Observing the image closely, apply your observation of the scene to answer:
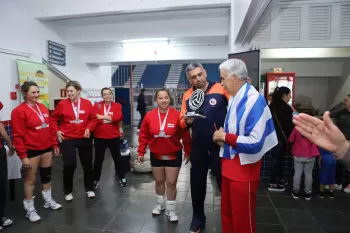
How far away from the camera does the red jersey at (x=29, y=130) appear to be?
109 inches

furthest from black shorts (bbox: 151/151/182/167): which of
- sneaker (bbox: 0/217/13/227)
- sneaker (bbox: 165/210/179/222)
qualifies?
sneaker (bbox: 0/217/13/227)

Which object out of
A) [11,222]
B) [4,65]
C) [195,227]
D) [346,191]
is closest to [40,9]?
[4,65]

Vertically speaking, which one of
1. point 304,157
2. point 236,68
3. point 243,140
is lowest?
point 304,157

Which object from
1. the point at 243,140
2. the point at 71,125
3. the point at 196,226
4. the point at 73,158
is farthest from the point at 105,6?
the point at 243,140

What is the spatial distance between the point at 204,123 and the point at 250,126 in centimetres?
66

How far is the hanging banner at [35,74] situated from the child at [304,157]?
15.6 ft

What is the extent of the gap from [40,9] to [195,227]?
5.31 metres

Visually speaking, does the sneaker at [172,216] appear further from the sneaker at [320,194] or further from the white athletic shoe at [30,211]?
the sneaker at [320,194]

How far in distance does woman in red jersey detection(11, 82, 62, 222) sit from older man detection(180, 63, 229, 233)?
5.32 ft

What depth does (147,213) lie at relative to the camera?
123 inches

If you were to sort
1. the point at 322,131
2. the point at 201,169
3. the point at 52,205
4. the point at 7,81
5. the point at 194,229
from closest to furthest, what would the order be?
the point at 322,131
the point at 201,169
the point at 194,229
the point at 52,205
the point at 7,81

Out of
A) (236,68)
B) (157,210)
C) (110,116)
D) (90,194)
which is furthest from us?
(110,116)

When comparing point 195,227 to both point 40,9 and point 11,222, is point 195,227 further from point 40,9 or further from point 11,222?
point 40,9

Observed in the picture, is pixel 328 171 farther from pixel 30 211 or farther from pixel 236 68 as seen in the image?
pixel 30 211
